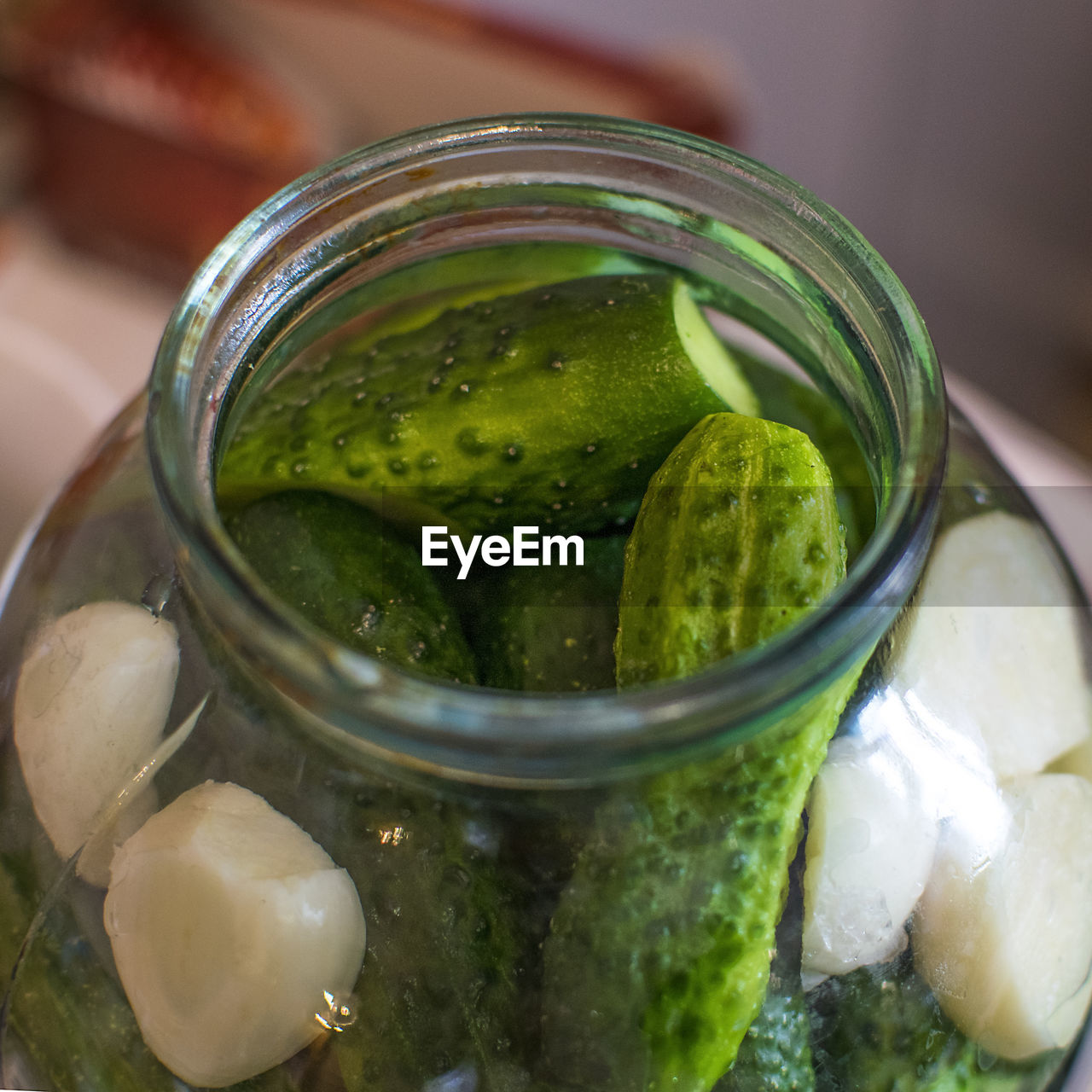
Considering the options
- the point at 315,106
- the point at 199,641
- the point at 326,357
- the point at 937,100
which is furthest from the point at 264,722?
the point at 937,100

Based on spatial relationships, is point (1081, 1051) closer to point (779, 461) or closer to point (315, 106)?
point (779, 461)

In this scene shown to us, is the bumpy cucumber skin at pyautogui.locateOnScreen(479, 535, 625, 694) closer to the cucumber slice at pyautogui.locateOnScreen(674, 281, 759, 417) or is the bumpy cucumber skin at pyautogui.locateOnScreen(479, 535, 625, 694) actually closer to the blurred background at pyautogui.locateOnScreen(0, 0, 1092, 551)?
the cucumber slice at pyautogui.locateOnScreen(674, 281, 759, 417)

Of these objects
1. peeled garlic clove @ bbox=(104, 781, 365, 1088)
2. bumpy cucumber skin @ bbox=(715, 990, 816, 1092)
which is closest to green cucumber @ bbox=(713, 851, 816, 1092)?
bumpy cucumber skin @ bbox=(715, 990, 816, 1092)

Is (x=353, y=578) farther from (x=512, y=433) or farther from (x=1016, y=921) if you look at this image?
(x=1016, y=921)

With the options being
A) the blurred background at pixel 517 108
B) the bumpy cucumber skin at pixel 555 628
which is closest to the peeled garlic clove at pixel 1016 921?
the bumpy cucumber skin at pixel 555 628

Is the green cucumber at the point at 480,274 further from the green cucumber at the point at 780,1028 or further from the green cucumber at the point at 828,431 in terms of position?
the green cucumber at the point at 780,1028

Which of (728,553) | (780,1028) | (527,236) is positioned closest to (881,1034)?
(780,1028)

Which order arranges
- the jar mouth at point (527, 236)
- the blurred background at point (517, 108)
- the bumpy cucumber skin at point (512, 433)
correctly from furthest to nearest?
the blurred background at point (517, 108)
the bumpy cucumber skin at point (512, 433)
the jar mouth at point (527, 236)
